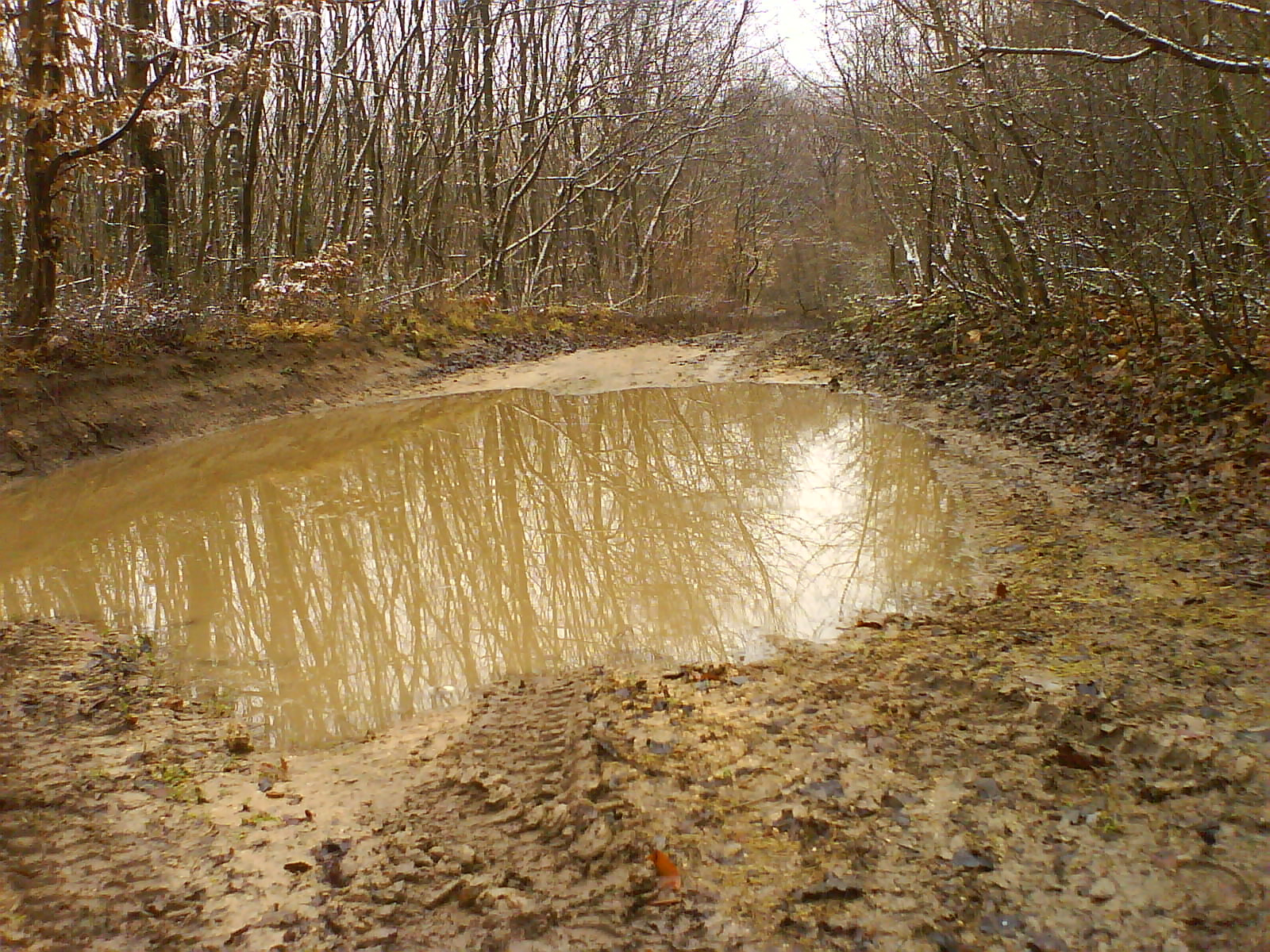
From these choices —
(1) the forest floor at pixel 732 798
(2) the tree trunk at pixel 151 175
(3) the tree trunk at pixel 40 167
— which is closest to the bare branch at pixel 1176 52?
(1) the forest floor at pixel 732 798

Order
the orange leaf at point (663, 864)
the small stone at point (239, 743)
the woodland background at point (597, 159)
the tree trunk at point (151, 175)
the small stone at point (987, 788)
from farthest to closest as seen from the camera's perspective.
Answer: the tree trunk at point (151, 175) < the woodland background at point (597, 159) < the small stone at point (239, 743) < the small stone at point (987, 788) < the orange leaf at point (663, 864)

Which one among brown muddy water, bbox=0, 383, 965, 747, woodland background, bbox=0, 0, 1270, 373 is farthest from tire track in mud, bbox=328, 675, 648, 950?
woodland background, bbox=0, 0, 1270, 373

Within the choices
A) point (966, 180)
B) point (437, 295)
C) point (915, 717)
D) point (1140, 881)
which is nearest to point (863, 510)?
point (915, 717)

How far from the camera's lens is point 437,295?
62.8 ft

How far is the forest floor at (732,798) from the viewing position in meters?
2.62

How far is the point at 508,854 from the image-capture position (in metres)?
2.98

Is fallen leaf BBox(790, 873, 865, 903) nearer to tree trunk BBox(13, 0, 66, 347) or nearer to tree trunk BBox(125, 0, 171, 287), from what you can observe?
tree trunk BBox(13, 0, 66, 347)

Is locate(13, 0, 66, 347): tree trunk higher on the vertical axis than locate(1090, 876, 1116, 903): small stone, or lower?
higher

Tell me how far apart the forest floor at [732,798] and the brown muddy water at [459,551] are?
44cm

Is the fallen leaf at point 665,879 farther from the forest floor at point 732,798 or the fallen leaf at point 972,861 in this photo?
the fallen leaf at point 972,861

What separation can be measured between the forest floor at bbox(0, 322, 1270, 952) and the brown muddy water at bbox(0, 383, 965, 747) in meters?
0.44

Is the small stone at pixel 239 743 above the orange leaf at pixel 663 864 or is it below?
below

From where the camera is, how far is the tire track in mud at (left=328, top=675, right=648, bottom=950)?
263 centimetres

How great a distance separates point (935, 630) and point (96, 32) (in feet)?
53.7
